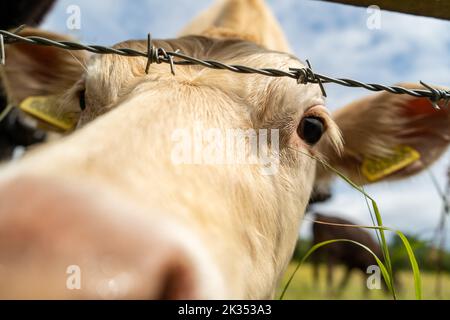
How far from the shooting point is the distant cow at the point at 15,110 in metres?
4.70

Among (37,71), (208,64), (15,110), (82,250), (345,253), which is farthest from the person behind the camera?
(345,253)

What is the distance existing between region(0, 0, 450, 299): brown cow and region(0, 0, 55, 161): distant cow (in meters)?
2.08

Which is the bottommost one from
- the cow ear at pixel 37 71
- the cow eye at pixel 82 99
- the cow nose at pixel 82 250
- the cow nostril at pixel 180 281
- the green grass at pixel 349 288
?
the cow nostril at pixel 180 281

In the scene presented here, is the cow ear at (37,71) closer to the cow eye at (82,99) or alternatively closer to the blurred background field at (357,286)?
the cow eye at (82,99)

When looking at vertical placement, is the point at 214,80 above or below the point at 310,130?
above

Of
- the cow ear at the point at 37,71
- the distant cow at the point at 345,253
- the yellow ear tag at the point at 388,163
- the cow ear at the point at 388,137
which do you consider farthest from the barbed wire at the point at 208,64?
the distant cow at the point at 345,253

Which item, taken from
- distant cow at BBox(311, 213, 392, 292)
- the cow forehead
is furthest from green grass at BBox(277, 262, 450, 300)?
the cow forehead

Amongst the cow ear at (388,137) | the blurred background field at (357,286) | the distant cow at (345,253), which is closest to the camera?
the cow ear at (388,137)

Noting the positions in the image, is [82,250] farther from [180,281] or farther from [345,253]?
[345,253]

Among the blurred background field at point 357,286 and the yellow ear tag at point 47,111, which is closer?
the yellow ear tag at point 47,111

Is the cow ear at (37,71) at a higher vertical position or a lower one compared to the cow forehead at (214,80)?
higher

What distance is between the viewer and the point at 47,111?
3.36 meters

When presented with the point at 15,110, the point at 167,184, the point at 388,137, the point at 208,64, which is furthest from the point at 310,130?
the point at 15,110

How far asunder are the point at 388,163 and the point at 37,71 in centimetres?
267
